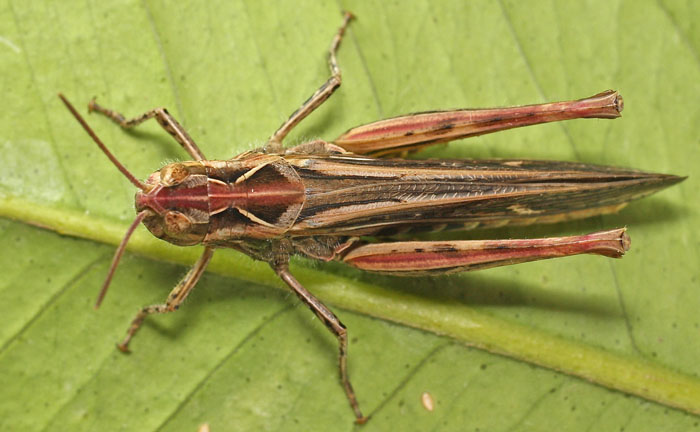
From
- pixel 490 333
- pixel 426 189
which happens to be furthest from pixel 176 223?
pixel 490 333

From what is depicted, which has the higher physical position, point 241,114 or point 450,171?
point 241,114

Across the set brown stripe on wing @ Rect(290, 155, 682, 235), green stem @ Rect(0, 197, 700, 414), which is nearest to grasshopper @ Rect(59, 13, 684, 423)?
brown stripe on wing @ Rect(290, 155, 682, 235)

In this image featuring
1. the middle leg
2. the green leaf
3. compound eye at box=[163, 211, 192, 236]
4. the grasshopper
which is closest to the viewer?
compound eye at box=[163, 211, 192, 236]

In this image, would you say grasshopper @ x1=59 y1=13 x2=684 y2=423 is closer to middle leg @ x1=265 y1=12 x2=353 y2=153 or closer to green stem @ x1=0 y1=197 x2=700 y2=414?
middle leg @ x1=265 y1=12 x2=353 y2=153

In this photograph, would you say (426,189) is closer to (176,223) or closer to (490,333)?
(490,333)

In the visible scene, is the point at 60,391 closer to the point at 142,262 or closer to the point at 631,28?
the point at 142,262

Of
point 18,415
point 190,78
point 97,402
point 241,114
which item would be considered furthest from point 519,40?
point 18,415
